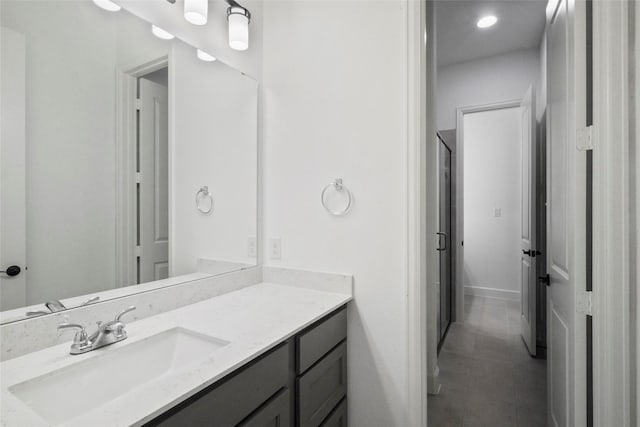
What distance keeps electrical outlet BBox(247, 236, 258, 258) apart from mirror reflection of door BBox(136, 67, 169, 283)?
47cm

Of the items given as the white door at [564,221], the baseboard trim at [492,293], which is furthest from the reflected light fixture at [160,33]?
the baseboard trim at [492,293]

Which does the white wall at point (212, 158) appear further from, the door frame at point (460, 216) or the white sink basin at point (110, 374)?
the door frame at point (460, 216)

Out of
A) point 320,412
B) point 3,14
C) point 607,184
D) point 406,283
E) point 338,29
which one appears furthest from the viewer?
point 338,29

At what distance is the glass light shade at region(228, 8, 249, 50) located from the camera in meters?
1.58

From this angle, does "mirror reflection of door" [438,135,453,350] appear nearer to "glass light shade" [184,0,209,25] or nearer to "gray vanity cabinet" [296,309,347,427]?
"gray vanity cabinet" [296,309,347,427]

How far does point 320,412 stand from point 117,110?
54.1 inches

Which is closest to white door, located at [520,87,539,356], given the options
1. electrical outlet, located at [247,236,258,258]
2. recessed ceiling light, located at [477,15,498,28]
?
recessed ceiling light, located at [477,15,498,28]

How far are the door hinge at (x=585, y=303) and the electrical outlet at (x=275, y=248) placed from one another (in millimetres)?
1326

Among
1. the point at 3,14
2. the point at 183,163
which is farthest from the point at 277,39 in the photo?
the point at 3,14

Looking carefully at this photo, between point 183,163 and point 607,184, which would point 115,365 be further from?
point 607,184

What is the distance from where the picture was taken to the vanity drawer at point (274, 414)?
0.96 m

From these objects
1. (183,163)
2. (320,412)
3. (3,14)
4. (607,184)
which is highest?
(3,14)

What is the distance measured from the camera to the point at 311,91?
167 centimetres

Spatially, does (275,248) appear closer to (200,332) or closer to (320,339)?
(320,339)
